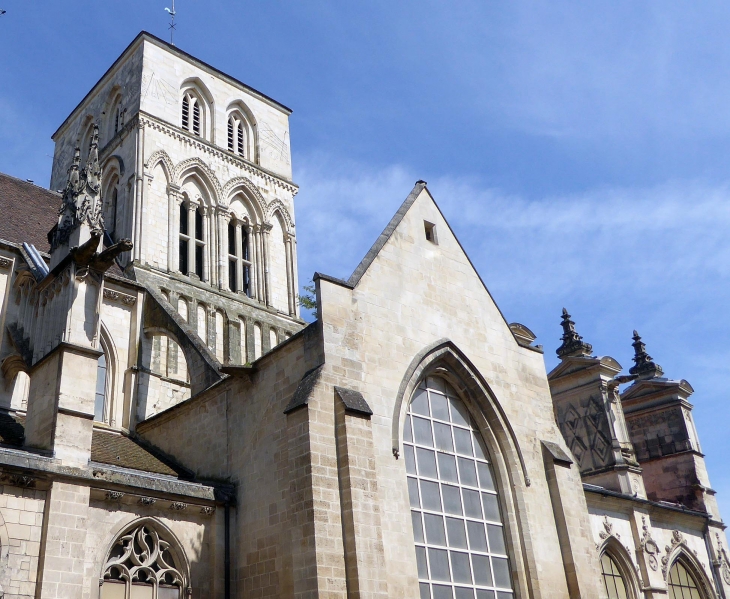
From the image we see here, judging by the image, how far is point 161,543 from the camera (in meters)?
12.4

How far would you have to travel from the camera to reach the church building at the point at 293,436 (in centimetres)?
1171

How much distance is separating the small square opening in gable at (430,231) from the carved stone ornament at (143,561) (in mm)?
7652

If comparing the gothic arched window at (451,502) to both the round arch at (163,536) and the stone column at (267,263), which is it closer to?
the round arch at (163,536)

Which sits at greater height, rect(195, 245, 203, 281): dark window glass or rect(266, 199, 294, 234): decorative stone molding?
rect(266, 199, 294, 234): decorative stone molding

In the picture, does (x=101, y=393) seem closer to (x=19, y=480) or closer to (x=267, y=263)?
(x=19, y=480)

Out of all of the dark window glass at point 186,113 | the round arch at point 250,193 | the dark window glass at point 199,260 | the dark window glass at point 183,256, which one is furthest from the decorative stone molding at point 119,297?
the dark window glass at point 186,113

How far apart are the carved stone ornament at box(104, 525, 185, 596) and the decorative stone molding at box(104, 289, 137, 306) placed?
24.1 ft

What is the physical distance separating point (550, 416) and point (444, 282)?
11.8 ft

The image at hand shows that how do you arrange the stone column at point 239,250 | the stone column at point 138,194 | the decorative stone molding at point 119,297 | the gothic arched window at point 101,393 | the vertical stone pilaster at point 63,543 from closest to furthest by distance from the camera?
1. the vertical stone pilaster at point 63,543
2. the gothic arched window at point 101,393
3. the decorative stone molding at point 119,297
4. the stone column at point 138,194
5. the stone column at point 239,250

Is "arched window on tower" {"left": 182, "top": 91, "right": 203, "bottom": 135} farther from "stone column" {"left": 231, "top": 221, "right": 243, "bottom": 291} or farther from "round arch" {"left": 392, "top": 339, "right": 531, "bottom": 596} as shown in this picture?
"round arch" {"left": 392, "top": 339, "right": 531, "bottom": 596}

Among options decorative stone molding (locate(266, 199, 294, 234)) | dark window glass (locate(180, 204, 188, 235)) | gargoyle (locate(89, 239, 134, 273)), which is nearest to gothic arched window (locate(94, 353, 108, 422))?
gargoyle (locate(89, 239, 134, 273))

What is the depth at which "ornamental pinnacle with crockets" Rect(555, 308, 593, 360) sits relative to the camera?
24.1 meters

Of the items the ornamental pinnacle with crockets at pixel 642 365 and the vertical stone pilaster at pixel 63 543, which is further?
the ornamental pinnacle with crockets at pixel 642 365

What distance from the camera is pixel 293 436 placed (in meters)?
12.3
